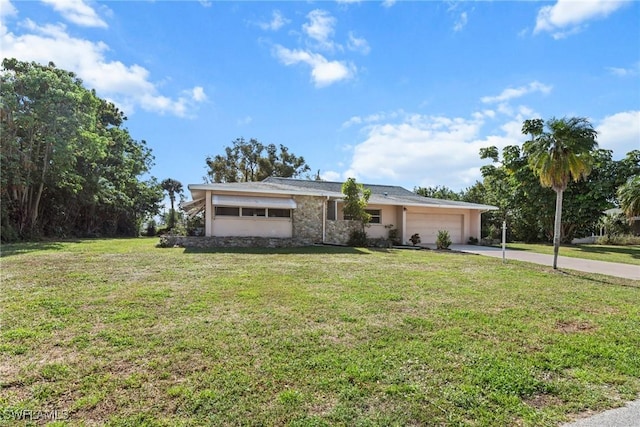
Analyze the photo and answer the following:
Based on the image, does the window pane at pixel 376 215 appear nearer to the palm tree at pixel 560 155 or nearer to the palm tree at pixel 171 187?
the palm tree at pixel 560 155

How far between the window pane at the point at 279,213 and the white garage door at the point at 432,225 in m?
9.46

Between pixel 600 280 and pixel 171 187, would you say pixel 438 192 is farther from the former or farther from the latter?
pixel 171 187

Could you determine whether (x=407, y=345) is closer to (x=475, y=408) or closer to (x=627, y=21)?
(x=475, y=408)

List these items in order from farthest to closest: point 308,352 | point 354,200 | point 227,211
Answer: point 354,200 → point 227,211 → point 308,352

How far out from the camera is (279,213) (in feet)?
64.4

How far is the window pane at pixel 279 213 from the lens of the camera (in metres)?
19.5

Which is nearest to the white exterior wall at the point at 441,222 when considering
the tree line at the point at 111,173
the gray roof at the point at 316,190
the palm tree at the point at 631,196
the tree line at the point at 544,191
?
the gray roof at the point at 316,190

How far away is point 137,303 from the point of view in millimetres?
6215

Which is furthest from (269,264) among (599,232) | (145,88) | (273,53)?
(599,232)

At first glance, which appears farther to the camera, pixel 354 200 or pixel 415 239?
pixel 415 239

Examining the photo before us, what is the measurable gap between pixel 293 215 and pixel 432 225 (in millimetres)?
11242

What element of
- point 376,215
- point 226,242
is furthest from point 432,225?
point 226,242

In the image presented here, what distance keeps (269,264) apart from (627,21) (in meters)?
14.8

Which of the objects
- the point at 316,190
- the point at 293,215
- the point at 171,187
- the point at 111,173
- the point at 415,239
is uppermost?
the point at 171,187
